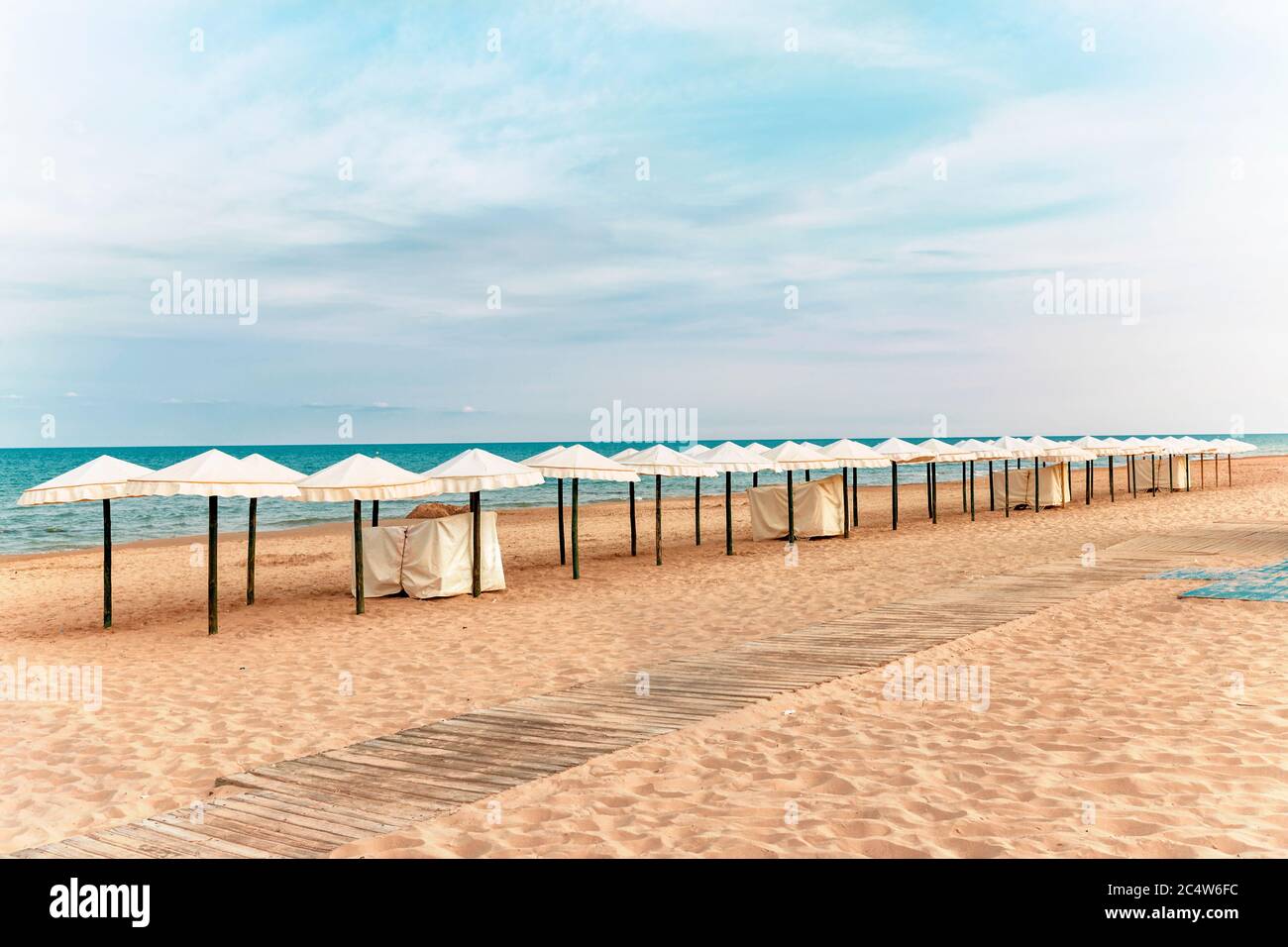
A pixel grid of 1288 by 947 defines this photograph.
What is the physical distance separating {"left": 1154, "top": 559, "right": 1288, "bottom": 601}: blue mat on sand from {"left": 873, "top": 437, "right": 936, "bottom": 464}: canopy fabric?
384 inches

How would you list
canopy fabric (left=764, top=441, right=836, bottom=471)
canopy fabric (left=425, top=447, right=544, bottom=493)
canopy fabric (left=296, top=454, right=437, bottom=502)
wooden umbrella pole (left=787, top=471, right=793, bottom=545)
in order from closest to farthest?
1. canopy fabric (left=296, top=454, right=437, bottom=502)
2. canopy fabric (left=425, top=447, right=544, bottom=493)
3. canopy fabric (left=764, top=441, right=836, bottom=471)
4. wooden umbrella pole (left=787, top=471, right=793, bottom=545)

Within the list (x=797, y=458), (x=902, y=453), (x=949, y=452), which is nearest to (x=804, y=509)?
(x=797, y=458)

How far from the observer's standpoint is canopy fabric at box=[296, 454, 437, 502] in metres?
11.5

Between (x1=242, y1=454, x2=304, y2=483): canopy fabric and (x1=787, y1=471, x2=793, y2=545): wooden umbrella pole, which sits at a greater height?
(x1=242, y1=454, x2=304, y2=483): canopy fabric

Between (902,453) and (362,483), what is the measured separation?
48.9ft

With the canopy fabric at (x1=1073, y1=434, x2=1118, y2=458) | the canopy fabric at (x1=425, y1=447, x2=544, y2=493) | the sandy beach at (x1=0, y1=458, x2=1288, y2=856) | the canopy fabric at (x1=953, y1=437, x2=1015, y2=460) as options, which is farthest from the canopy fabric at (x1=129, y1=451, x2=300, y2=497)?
the canopy fabric at (x1=1073, y1=434, x2=1118, y2=458)

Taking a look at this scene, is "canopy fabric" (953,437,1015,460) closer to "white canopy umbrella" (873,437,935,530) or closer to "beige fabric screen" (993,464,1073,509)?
"beige fabric screen" (993,464,1073,509)

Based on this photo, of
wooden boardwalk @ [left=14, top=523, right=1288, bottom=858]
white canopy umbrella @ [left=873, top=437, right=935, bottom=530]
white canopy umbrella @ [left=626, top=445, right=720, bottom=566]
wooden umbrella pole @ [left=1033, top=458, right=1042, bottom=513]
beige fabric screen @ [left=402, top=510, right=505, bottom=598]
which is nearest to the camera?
wooden boardwalk @ [left=14, top=523, right=1288, bottom=858]

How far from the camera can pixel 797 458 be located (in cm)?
1955

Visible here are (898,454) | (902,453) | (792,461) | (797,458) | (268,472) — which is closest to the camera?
(268,472)

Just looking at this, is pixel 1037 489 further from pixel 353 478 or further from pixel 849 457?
pixel 353 478

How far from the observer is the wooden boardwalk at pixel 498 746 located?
4.34 m
